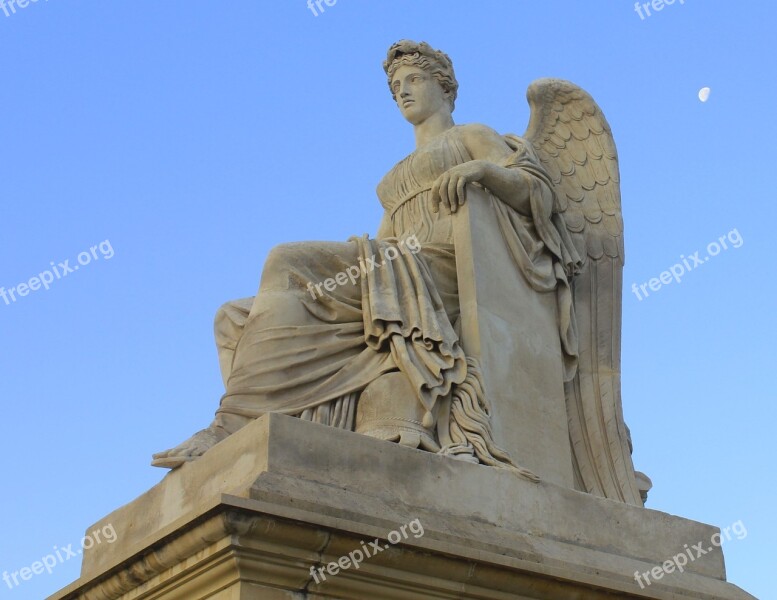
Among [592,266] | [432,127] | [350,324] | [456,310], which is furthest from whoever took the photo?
[432,127]

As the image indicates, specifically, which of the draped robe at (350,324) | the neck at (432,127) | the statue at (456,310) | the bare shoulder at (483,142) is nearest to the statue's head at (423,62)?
the statue at (456,310)

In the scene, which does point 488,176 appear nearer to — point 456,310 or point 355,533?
point 456,310

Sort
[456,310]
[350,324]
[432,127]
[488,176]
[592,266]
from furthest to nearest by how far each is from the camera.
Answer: [432,127]
[592,266]
[488,176]
[456,310]
[350,324]

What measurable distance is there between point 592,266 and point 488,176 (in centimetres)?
132

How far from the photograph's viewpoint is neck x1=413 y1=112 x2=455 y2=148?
9852 millimetres

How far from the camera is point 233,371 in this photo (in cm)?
782

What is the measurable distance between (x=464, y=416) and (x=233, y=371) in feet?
4.73

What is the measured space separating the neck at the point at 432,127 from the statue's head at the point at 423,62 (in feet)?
0.75

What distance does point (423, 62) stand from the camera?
9938 millimetres

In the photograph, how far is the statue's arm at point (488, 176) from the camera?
8.64 metres

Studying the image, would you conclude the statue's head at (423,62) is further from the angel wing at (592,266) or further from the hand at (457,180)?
the hand at (457,180)

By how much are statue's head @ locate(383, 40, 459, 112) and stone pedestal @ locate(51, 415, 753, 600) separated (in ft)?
12.2

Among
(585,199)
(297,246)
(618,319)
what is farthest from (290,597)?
(585,199)

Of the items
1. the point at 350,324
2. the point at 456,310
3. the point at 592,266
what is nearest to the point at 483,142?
the point at 592,266
